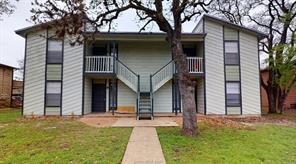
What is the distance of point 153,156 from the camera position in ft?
20.7

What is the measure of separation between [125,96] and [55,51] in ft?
18.8

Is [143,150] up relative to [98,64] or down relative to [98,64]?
down

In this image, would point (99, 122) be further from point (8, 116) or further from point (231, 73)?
point (231, 73)

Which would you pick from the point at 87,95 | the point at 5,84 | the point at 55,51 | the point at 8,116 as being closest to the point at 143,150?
the point at 87,95

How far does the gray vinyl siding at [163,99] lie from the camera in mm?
17734

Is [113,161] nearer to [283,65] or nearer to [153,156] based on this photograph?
[153,156]

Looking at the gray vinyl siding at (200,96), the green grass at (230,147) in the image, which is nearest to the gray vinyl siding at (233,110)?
the gray vinyl siding at (200,96)

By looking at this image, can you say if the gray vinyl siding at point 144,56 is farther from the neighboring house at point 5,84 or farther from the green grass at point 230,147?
the neighboring house at point 5,84

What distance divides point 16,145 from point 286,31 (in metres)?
19.9

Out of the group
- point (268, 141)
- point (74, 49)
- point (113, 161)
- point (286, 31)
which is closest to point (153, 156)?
point (113, 161)

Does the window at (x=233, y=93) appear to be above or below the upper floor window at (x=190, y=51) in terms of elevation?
below

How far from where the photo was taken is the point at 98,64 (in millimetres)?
16219

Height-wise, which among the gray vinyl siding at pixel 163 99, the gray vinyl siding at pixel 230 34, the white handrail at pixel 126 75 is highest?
the gray vinyl siding at pixel 230 34

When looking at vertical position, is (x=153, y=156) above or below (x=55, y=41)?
below
